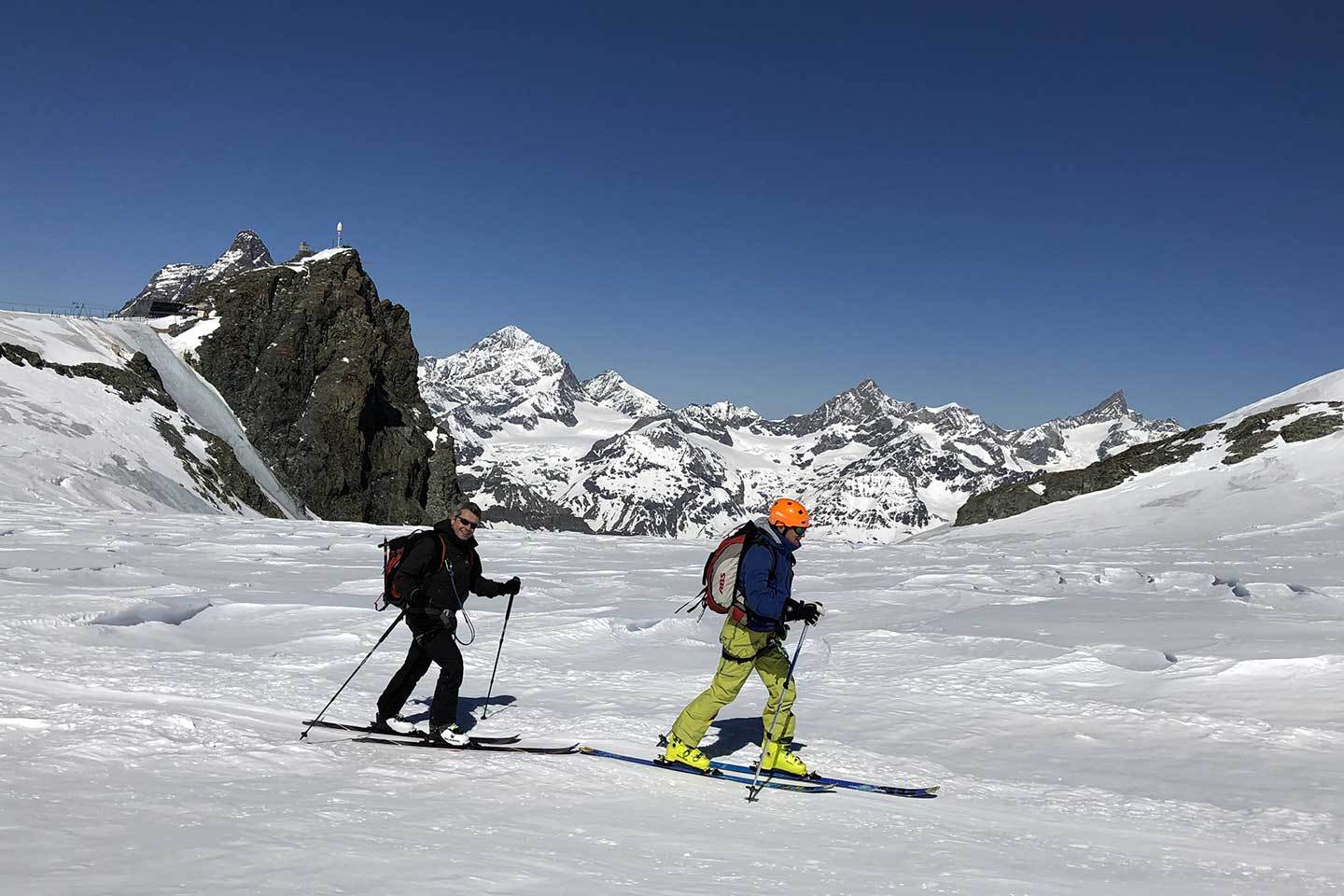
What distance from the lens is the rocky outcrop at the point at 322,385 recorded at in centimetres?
8006

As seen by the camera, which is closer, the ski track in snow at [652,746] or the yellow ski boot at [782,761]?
the ski track in snow at [652,746]

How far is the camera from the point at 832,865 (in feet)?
18.9

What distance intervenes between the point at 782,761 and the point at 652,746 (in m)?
1.44

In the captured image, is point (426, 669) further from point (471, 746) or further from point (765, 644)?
point (765, 644)

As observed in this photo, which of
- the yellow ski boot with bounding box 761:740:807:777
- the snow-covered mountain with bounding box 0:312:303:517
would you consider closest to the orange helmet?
the yellow ski boot with bounding box 761:740:807:777

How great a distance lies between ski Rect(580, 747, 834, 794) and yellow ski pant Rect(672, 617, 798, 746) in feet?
0.88

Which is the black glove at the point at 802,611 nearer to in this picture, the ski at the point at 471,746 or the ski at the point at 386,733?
the ski at the point at 471,746

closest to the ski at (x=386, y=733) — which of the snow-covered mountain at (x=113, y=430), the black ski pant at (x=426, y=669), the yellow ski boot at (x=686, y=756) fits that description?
the black ski pant at (x=426, y=669)

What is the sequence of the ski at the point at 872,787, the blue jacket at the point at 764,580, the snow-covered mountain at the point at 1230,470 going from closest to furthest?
the ski at the point at 872,787, the blue jacket at the point at 764,580, the snow-covered mountain at the point at 1230,470

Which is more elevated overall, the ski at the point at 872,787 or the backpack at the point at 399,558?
the backpack at the point at 399,558

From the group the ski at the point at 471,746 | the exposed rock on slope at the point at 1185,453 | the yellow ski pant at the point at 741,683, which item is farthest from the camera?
the exposed rock on slope at the point at 1185,453

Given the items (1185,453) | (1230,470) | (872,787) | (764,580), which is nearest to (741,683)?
(764,580)

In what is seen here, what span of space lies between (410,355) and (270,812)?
10127cm

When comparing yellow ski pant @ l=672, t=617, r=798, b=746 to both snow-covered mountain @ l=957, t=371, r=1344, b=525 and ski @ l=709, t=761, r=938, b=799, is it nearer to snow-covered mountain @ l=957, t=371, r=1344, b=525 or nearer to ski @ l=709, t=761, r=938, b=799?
ski @ l=709, t=761, r=938, b=799
